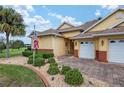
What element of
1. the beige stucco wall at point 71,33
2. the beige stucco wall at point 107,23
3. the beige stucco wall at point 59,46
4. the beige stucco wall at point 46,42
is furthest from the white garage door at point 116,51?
the beige stucco wall at point 71,33

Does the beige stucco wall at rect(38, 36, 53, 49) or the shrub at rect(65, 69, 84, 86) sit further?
the beige stucco wall at rect(38, 36, 53, 49)

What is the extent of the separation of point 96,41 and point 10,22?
36.1 feet

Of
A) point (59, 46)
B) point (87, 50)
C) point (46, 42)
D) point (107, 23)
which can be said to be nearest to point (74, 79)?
point (87, 50)

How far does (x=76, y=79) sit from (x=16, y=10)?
49.2 feet

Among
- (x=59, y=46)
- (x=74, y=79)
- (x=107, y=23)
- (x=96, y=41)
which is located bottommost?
(x=74, y=79)

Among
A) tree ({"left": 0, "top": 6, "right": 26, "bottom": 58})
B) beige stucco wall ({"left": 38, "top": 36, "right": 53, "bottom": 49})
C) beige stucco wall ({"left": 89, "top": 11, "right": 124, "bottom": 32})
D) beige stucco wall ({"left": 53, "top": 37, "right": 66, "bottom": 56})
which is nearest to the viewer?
beige stucco wall ({"left": 89, "top": 11, "right": 124, "bottom": 32})

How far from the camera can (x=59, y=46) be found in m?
22.0

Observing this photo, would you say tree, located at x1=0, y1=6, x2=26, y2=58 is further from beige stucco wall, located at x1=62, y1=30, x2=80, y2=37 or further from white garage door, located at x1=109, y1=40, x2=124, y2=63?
white garage door, located at x1=109, y1=40, x2=124, y2=63

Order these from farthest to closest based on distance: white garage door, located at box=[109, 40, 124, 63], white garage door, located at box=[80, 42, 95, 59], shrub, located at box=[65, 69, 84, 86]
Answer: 1. white garage door, located at box=[80, 42, 95, 59]
2. white garage door, located at box=[109, 40, 124, 63]
3. shrub, located at box=[65, 69, 84, 86]

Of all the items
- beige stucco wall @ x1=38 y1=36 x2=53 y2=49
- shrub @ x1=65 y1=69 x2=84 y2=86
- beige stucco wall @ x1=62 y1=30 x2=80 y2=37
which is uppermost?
beige stucco wall @ x1=62 y1=30 x2=80 y2=37

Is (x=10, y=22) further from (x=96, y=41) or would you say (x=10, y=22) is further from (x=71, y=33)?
(x=96, y=41)

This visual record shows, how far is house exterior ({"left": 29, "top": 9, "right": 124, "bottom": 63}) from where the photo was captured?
13.4m

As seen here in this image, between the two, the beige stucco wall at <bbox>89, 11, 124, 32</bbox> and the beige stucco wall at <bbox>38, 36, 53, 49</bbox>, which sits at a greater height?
the beige stucco wall at <bbox>89, 11, 124, 32</bbox>

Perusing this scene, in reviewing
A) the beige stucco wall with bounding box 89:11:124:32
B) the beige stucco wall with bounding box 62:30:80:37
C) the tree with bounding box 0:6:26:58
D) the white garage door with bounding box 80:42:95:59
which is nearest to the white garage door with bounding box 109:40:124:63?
the white garage door with bounding box 80:42:95:59
